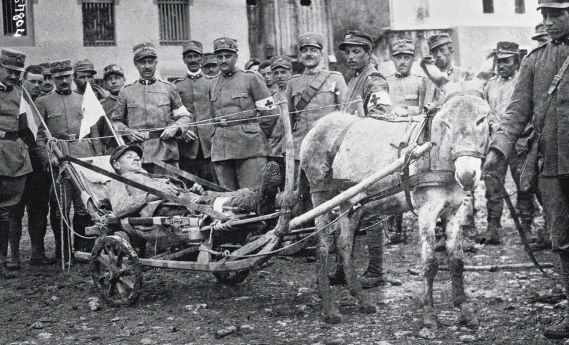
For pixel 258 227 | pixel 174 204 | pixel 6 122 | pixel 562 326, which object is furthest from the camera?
pixel 6 122

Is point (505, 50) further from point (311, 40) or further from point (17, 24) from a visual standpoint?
point (17, 24)

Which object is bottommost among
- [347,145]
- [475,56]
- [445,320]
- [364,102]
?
[445,320]

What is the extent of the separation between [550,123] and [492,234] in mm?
4517

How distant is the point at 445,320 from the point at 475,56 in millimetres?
18327

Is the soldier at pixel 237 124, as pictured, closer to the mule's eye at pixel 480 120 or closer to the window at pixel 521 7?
the mule's eye at pixel 480 120

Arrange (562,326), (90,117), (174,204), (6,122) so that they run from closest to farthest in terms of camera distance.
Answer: (562,326) < (174,204) < (90,117) < (6,122)

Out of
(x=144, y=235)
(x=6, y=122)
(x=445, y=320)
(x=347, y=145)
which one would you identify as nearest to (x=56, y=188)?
(x=6, y=122)

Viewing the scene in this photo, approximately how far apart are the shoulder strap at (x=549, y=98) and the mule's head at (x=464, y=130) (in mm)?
409

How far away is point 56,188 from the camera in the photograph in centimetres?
939

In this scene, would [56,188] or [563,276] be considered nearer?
[563,276]

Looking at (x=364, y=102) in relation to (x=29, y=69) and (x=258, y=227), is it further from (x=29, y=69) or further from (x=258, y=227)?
(x=29, y=69)

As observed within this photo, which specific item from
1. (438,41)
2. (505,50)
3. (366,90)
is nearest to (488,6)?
(505,50)

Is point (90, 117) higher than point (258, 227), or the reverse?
point (90, 117)

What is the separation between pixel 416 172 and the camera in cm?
629
